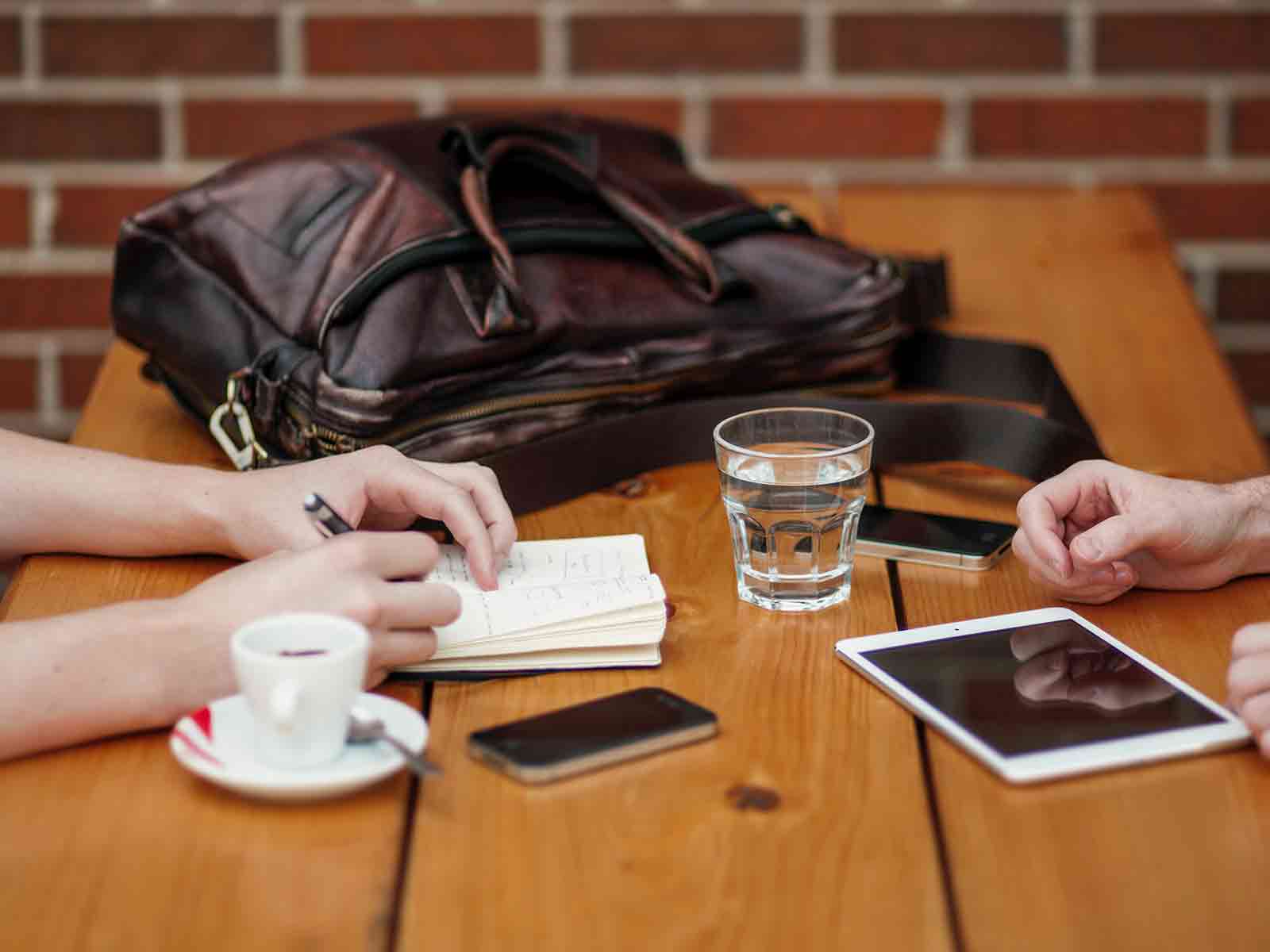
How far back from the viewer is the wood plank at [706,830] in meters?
0.67

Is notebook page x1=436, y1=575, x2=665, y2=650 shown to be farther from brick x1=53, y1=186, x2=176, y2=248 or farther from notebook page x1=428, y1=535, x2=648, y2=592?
brick x1=53, y1=186, x2=176, y2=248

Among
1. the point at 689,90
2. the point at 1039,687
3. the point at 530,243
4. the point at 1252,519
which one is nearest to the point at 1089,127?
the point at 689,90

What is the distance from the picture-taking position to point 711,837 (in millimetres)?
730

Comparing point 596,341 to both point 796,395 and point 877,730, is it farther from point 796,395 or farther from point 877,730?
point 877,730

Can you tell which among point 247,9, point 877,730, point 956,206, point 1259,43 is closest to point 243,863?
point 877,730

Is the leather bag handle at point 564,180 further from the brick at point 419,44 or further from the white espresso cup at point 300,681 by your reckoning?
the brick at point 419,44

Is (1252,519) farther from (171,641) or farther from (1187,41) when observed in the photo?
(1187,41)

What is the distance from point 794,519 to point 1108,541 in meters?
0.19

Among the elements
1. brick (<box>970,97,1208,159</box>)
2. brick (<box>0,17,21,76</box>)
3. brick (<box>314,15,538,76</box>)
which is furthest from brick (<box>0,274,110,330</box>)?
brick (<box>970,97,1208,159</box>)

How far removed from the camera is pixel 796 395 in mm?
1317

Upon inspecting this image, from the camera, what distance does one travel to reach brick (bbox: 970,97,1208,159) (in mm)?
2160

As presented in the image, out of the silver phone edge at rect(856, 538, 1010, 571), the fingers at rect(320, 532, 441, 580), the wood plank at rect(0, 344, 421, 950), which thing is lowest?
the wood plank at rect(0, 344, 421, 950)

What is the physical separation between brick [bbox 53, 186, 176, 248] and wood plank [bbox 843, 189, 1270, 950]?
Answer: 1.01 m

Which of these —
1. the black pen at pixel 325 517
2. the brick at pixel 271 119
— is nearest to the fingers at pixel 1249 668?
the black pen at pixel 325 517
